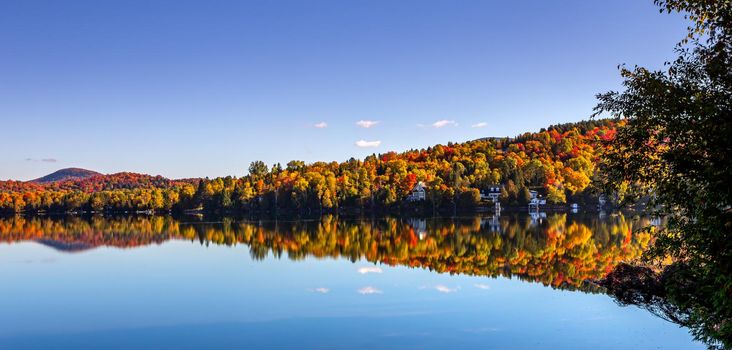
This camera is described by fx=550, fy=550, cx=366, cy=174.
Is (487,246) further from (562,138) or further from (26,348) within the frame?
(562,138)

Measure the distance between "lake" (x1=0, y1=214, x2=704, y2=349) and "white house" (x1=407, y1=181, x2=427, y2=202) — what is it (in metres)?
91.8

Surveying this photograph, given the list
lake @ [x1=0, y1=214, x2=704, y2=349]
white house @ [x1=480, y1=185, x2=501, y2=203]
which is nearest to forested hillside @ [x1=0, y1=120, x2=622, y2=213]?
white house @ [x1=480, y1=185, x2=501, y2=203]

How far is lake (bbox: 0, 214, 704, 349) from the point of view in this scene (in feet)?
67.4

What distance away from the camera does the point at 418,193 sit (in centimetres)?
15188

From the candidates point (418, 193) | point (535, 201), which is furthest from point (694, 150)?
point (418, 193)

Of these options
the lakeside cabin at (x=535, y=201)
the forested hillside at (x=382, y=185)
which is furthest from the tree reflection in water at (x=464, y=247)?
the forested hillside at (x=382, y=185)

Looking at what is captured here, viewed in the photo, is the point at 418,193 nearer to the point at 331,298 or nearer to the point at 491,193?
the point at 491,193

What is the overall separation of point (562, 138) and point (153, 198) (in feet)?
446

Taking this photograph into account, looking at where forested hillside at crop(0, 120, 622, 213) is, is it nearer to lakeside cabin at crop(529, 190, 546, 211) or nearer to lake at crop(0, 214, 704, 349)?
lakeside cabin at crop(529, 190, 546, 211)

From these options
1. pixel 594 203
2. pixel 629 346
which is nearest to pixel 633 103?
pixel 629 346

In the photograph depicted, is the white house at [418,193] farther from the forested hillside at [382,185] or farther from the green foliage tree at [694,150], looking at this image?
the green foliage tree at [694,150]

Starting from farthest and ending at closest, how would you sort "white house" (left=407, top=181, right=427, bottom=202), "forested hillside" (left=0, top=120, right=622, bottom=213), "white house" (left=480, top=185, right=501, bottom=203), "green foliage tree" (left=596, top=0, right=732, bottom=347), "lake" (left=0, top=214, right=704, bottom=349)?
1. "white house" (left=407, top=181, right=427, bottom=202)
2. "white house" (left=480, top=185, right=501, bottom=203)
3. "forested hillside" (left=0, top=120, right=622, bottom=213)
4. "lake" (left=0, top=214, right=704, bottom=349)
5. "green foliage tree" (left=596, top=0, right=732, bottom=347)

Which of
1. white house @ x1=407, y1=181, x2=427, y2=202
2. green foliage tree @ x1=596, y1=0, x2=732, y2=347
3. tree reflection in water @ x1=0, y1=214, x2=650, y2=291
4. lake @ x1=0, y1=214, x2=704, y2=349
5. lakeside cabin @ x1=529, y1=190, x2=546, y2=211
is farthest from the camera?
white house @ x1=407, y1=181, x2=427, y2=202

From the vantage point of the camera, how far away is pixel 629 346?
61.7 feet
